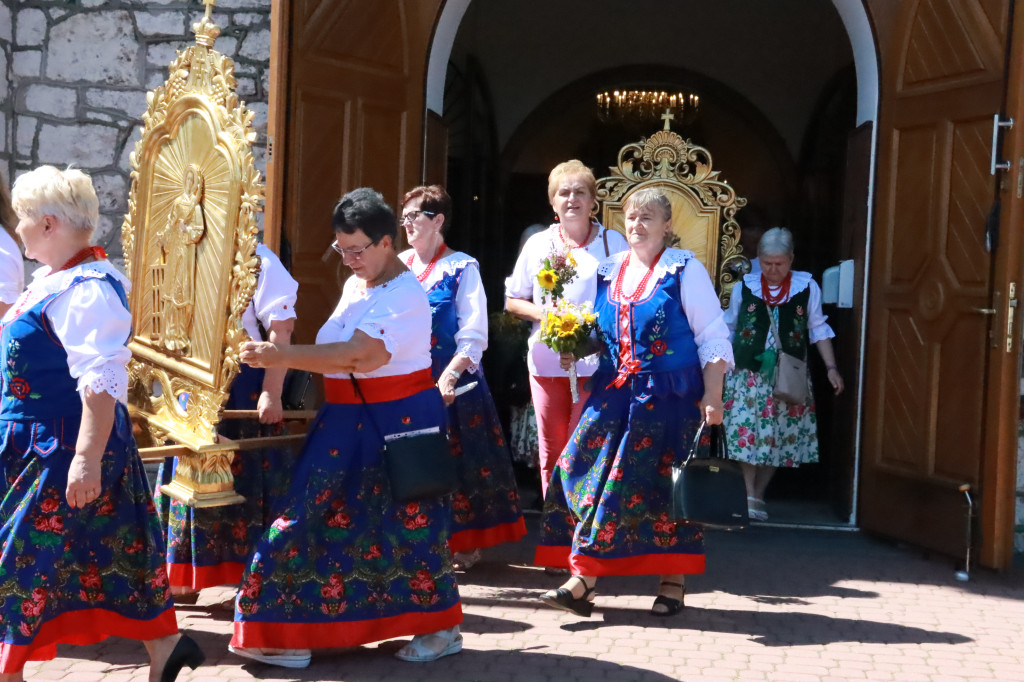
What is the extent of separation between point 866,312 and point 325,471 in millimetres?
3609

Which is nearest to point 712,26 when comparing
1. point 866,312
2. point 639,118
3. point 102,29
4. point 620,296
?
point 639,118

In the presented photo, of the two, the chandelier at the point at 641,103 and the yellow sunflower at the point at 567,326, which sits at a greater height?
the chandelier at the point at 641,103

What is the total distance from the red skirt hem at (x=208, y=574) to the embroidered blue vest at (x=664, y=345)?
67.9 inches

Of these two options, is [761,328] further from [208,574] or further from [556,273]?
[208,574]

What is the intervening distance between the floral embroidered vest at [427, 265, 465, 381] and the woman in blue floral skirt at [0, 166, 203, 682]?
72.7 inches

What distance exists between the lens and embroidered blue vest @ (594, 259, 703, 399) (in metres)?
4.64

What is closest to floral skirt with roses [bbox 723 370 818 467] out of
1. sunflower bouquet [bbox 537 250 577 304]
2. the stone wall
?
sunflower bouquet [bbox 537 250 577 304]

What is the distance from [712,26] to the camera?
34.1ft

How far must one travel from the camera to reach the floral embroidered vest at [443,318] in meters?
5.16

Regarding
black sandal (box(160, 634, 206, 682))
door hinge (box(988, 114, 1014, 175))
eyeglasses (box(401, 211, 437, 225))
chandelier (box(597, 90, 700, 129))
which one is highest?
chandelier (box(597, 90, 700, 129))

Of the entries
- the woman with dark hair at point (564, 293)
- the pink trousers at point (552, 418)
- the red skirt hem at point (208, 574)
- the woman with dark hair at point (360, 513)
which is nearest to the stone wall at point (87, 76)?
the woman with dark hair at point (564, 293)

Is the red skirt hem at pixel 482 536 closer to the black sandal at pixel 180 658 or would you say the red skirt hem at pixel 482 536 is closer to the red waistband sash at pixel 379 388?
the red waistband sash at pixel 379 388

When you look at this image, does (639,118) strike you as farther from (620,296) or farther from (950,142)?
(620,296)

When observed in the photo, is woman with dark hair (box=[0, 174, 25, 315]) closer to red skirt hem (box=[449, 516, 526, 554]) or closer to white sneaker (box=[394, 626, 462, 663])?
white sneaker (box=[394, 626, 462, 663])
